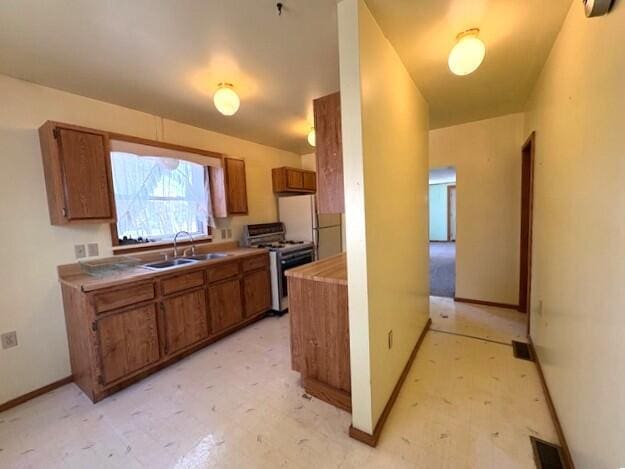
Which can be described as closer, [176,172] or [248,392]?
[248,392]

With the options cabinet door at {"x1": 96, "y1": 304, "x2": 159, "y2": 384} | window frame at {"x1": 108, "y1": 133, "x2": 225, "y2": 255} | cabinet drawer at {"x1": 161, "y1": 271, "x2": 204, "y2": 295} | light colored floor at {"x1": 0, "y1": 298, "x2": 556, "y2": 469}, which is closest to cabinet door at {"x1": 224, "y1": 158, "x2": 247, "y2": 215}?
window frame at {"x1": 108, "y1": 133, "x2": 225, "y2": 255}

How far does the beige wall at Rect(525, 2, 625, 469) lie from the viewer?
932 mm

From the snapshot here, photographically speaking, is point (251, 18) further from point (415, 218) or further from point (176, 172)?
point (176, 172)

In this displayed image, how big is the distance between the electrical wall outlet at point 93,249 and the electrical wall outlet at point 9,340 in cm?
73

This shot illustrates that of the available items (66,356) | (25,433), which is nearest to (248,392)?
(25,433)

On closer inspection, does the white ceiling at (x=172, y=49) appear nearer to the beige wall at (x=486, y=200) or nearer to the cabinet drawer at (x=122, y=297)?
the cabinet drawer at (x=122, y=297)

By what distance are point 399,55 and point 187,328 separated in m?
2.88

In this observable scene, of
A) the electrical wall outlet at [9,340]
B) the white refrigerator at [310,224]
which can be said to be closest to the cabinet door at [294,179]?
the white refrigerator at [310,224]

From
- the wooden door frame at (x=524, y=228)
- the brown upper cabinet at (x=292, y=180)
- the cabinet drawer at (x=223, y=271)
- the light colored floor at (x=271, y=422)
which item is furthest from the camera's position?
the brown upper cabinet at (x=292, y=180)

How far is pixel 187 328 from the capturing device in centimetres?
252

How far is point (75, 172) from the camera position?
209 centimetres

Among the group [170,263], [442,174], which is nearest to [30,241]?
[170,263]

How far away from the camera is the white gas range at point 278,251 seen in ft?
11.2

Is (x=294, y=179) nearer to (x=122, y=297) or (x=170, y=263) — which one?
(x=170, y=263)
